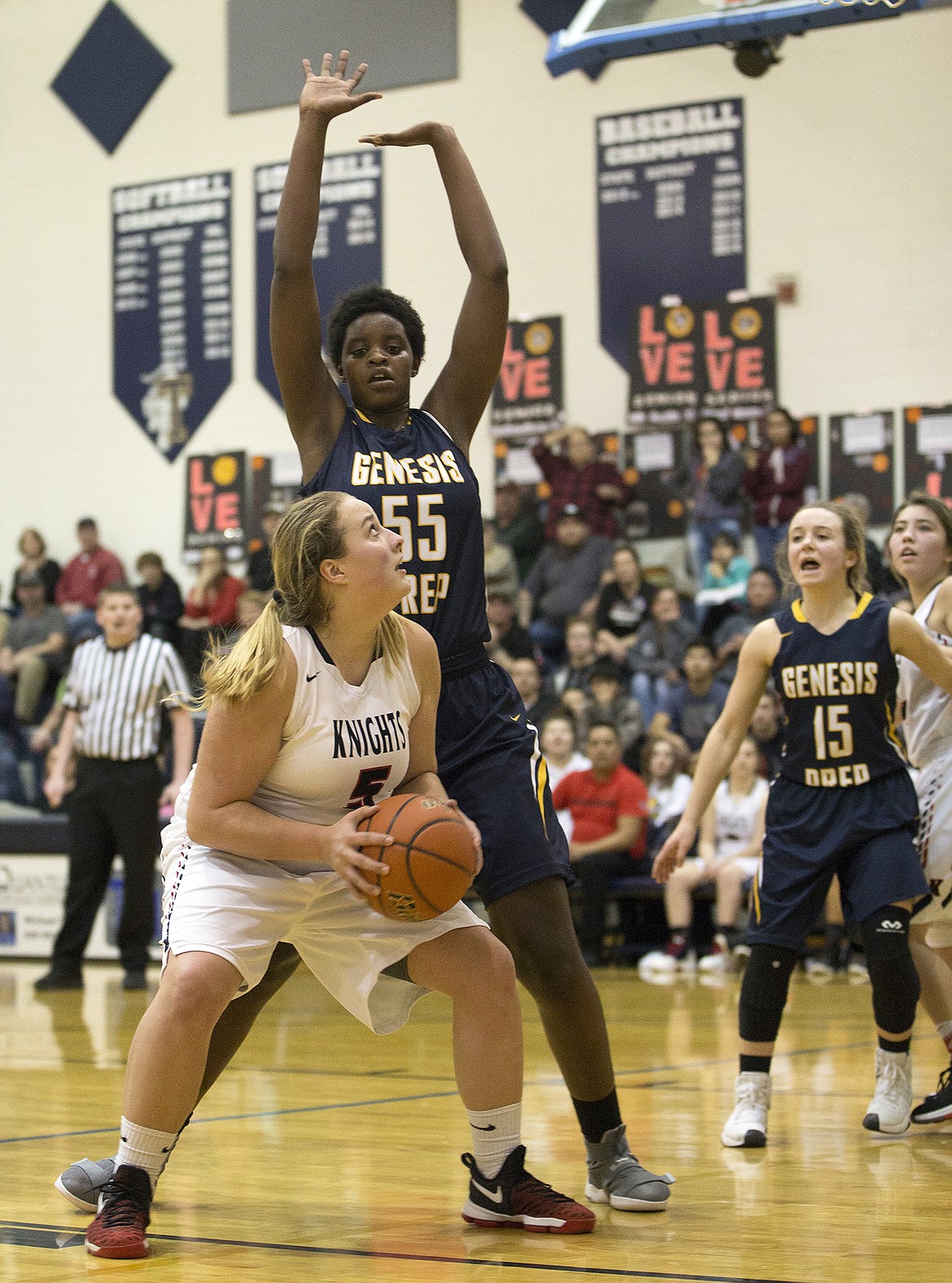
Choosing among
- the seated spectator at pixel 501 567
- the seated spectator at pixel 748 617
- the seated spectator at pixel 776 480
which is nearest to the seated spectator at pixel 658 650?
the seated spectator at pixel 748 617

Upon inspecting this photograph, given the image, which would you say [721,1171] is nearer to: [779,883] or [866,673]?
[779,883]

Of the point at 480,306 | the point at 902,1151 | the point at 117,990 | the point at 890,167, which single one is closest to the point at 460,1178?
the point at 902,1151

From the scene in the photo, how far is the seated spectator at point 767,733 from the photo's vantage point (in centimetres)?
1048

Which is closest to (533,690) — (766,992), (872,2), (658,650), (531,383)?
(658,650)

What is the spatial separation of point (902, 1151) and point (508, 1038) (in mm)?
1428

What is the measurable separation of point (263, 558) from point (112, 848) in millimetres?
4680

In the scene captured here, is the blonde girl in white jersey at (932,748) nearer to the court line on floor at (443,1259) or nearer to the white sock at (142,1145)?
the court line on floor at (443,1259)

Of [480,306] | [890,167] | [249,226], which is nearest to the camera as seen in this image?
[480,306]

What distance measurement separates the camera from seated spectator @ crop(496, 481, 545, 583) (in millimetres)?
13570

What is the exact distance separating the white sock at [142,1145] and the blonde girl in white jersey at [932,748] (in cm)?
237

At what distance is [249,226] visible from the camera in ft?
51.4

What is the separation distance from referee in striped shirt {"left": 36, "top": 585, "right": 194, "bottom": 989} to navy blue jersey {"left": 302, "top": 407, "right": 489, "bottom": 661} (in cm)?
538

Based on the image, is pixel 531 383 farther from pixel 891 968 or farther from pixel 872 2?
pixel 891 968

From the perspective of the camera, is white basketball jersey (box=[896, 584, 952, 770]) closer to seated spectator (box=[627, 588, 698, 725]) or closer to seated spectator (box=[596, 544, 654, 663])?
seated spectator (box=[627, 588, 698, 725])
